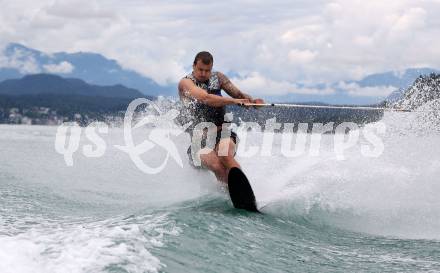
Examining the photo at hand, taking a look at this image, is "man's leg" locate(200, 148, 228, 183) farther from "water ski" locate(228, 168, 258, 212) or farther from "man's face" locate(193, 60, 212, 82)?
"man's face" locate(193, 60, 212, 82)

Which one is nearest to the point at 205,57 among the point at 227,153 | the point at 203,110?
the point at 203,110

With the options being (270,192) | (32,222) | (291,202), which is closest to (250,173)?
(270,192)

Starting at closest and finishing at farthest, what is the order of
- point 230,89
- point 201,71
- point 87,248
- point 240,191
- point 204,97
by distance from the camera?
point 87,248
point 240,191
point 204,97
point 201,71
point 230,89

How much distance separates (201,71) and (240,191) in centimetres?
224

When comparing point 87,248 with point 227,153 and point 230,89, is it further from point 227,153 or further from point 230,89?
point 230,89

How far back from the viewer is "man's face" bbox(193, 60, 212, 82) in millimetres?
9906

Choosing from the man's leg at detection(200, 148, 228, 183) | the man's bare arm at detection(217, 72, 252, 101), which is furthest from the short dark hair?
the man's leg at detection(200, 148, 228, 183)

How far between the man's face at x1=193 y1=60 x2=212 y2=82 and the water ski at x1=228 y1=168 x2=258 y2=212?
1.80m

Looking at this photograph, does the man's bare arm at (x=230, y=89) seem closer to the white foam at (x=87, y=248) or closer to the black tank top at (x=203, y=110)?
the black tank top at (x=203, y=110)

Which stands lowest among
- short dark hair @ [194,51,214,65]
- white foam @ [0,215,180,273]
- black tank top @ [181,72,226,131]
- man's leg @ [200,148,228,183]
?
white foam @ [0,215,180,273]

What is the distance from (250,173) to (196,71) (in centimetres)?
412

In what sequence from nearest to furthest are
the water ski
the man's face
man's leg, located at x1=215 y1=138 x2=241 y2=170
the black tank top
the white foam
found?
the white foam → the water ski → man's leg, located at x1=215 y1=138 x2=241 y2=170 → the man's face → the black tank top

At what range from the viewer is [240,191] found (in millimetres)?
9305

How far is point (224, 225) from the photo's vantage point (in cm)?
769
